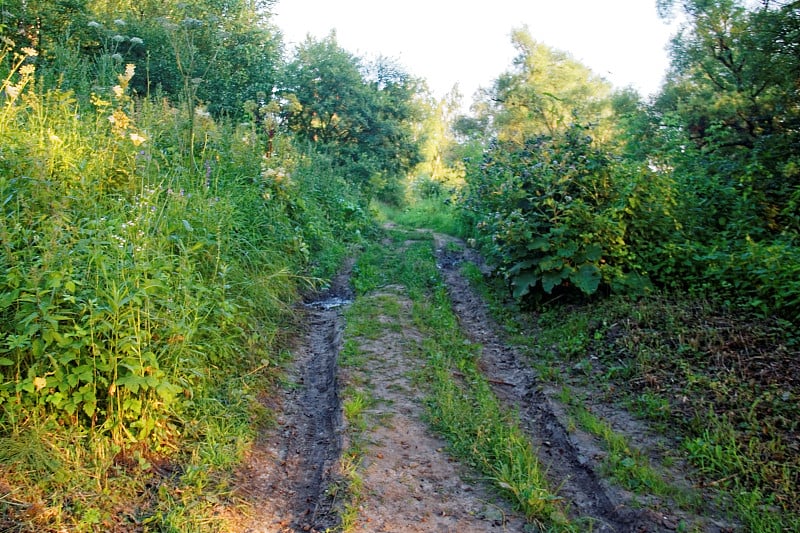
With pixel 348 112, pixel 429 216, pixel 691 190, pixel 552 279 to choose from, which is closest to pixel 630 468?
pixel 552 279

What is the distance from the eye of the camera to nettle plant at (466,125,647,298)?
6.89 meters

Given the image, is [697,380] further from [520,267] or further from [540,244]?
[520,267]

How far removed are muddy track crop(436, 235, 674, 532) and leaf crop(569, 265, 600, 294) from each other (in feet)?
3.71

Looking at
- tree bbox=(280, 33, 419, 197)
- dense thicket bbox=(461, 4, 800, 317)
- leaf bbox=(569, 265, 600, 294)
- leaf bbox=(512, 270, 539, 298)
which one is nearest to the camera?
dense thicket bbox=(461, 4, 800, 317)

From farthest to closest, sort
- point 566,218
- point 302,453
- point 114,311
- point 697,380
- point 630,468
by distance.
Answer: point 566,218 → point 697,380 → point 302,453 → point 630,468 → point 114,311

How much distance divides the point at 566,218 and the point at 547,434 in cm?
323

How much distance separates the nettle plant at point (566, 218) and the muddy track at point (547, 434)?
0.76 m

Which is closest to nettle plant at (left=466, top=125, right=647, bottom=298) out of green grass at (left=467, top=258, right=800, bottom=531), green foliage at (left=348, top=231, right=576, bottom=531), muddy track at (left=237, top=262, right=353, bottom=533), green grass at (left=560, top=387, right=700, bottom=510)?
green grass at (left=467, top=258, right=800, bottom=531)

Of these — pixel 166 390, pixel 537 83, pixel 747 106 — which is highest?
pixel 537 83

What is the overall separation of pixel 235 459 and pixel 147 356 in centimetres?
93

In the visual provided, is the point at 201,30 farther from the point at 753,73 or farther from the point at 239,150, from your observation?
the point at 753,73

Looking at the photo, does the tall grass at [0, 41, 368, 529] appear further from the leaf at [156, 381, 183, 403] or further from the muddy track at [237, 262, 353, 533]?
the muddy track at [237, 262, 353, 533]

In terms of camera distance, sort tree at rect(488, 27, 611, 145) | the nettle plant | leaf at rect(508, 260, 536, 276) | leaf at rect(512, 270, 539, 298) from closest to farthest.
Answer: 1. the nettle plant
2. leaf at rect(512, 270, 539, 298)
3. leaf at rect(508, 260, 536, 276)
4. tree at rect(488, 27, 611, 145)

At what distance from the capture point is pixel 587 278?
6.87 m
